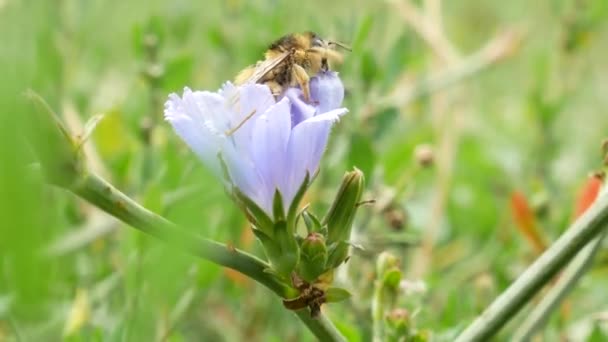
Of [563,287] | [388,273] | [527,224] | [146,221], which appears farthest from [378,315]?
[527,224]

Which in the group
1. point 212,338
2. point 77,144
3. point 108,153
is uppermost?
point 77,144

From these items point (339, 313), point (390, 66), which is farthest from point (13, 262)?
point (390, 66)

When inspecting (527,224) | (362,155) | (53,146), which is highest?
(53,146)

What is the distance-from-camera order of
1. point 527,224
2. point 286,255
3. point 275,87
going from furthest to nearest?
1. point 527,224
2. point 275,87
3. point 286,255

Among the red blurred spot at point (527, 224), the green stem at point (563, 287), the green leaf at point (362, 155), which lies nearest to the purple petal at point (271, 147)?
the green stem at point (563, 287)

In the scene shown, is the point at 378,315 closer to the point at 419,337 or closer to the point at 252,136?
the point at 419,337

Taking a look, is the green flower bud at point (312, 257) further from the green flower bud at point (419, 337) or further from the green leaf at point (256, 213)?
the green flower bud at point (419, 337)

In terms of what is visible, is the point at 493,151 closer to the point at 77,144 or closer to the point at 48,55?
the point at 48,55
